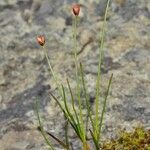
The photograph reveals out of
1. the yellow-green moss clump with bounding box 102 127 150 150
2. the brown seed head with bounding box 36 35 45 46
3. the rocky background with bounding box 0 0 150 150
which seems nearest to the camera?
the brown seed head with bounding box 36 35 45 46

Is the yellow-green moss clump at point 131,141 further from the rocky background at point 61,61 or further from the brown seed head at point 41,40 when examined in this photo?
the brown seed head at point 41,40

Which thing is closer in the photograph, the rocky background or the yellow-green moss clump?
the yellow-green moss clump

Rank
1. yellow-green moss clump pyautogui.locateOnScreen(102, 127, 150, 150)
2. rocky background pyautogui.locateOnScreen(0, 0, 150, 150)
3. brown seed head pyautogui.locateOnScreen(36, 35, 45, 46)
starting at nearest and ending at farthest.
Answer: brown seed head pyautogui.locateOnScreen(36, 35, 45, 46), yellow-green moss clump pyautogui.locateOnScreen(102, 127, 150, 150), rocky background pyautogui.locateOnScreen(0, 0, 150, 150)

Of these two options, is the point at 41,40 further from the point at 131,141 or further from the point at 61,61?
the point at 61,61

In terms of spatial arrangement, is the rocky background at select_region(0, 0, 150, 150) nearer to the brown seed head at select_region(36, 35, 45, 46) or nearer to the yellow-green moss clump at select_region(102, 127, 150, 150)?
the yellow-green moss clump at select_region(102, 127, 150, 150)

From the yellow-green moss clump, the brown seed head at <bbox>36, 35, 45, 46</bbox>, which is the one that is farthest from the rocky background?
the brown seed head at <bbox>36, 35, 45, 46</bbox>

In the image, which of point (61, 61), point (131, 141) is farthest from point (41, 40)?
point (61, 61)

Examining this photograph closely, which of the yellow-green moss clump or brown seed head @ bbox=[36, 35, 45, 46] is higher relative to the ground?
brown seed head @ bbox=[36, 35, 45, 46]

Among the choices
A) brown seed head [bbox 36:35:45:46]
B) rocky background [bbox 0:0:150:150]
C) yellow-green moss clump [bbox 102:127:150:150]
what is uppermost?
rocky background [bbox 0:0:150:150]
